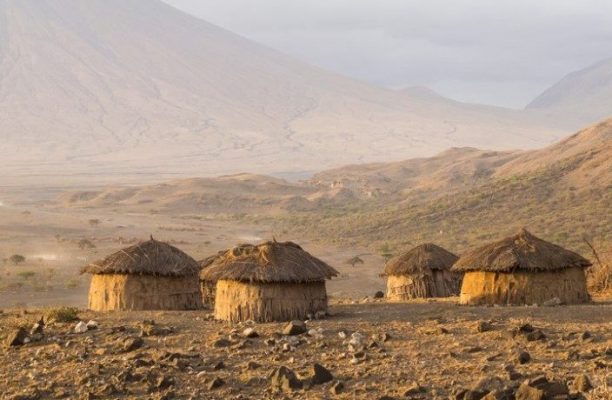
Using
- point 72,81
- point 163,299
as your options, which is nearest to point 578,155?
point 163,299

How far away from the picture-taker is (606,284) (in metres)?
→ 21.2

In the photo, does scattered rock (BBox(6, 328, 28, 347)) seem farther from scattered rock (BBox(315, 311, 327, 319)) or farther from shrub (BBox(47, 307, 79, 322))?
scattered rock (BBox(315, 311, 327, 319))

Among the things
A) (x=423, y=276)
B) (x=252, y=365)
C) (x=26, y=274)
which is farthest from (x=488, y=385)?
(x=26, y=274)

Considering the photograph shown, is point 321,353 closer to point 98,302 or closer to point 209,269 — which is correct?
point 209,269

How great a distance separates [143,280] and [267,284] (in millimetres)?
3383

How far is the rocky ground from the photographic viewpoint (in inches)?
458

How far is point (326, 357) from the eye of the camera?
1330cm

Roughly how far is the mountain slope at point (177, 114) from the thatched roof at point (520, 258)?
87772 millimetres

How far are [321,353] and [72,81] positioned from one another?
154 meters

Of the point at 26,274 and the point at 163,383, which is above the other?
the point at 26,274

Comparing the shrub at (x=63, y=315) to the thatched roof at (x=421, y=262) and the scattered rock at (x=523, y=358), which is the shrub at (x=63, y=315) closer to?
the thatched roof at (x=421, y=262)

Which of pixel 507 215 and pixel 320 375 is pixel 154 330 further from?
pixel 507 215

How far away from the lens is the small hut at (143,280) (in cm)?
1859

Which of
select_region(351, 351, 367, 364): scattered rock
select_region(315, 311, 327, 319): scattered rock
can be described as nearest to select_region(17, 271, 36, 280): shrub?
select_region(315, 311, 327, 319): scattered rock
